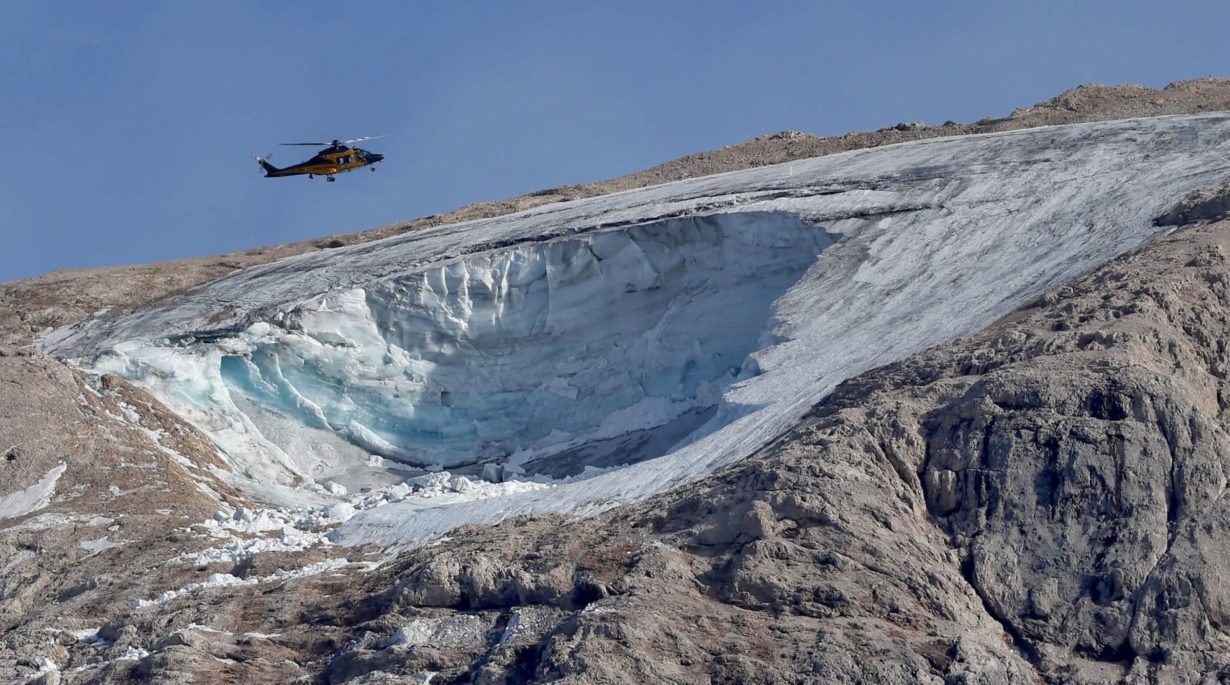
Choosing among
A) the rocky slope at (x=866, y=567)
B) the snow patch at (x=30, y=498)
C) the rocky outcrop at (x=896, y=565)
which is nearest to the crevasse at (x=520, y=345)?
the snow patch at (x=30, y=498)

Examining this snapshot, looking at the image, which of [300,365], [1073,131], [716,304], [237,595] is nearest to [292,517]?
[237,595]

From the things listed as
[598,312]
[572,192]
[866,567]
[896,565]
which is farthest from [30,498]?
[572,192]

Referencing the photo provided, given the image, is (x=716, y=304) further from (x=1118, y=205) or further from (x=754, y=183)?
(x=1118, y=205)

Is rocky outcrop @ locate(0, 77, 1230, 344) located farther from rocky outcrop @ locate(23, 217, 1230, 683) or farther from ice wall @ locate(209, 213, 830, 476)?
rocky outcrop @ locate(23, 217, 1230, 683)

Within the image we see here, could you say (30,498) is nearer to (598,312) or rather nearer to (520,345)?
(520,345)

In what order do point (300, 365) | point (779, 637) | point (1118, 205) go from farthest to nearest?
point (300, 365) → point (1118, 205) → point (779, 637)

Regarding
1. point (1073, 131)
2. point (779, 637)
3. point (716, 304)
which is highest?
point (1073, 131)

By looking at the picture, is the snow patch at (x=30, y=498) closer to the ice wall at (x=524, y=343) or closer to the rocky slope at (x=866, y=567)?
the rocky slope at (x=866, y=567)
